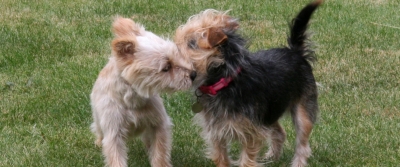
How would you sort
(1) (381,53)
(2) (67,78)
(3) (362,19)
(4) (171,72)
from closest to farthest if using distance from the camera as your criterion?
(4) (171,72)
(2) (67,78)
(1) (381,53)
(3) (362,19)

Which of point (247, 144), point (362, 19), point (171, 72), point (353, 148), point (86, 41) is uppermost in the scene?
point (171, 72)

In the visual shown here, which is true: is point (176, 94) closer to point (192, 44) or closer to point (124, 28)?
point (124, 28)

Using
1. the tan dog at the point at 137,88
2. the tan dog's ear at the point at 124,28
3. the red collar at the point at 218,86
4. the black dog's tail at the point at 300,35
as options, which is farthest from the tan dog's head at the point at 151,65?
the black dog's tail at the point at 300,35

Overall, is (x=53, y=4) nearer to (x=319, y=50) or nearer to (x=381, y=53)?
(x=319, y=50)

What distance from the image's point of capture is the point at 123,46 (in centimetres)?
489

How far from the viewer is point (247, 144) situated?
5.36m

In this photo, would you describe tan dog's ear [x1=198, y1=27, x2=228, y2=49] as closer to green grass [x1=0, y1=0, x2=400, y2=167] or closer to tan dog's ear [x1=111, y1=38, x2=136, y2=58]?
tan dog's ear [x1=111, y1=38, x2=136, y2=58]

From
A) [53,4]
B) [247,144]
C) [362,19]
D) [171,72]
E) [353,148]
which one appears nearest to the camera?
[171,72]

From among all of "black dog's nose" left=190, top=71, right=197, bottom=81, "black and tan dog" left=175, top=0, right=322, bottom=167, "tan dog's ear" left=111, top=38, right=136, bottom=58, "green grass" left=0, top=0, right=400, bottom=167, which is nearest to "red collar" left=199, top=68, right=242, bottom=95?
"black and tan dog" left=175, top=0, right=322, bottom=167

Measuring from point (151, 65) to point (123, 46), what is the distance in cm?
24

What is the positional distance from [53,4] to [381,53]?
557 centimetres

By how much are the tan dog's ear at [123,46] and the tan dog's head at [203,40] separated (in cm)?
33

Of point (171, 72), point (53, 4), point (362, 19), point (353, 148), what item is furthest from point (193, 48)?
point (53, 4)

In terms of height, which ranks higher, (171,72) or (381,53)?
(171,72)
